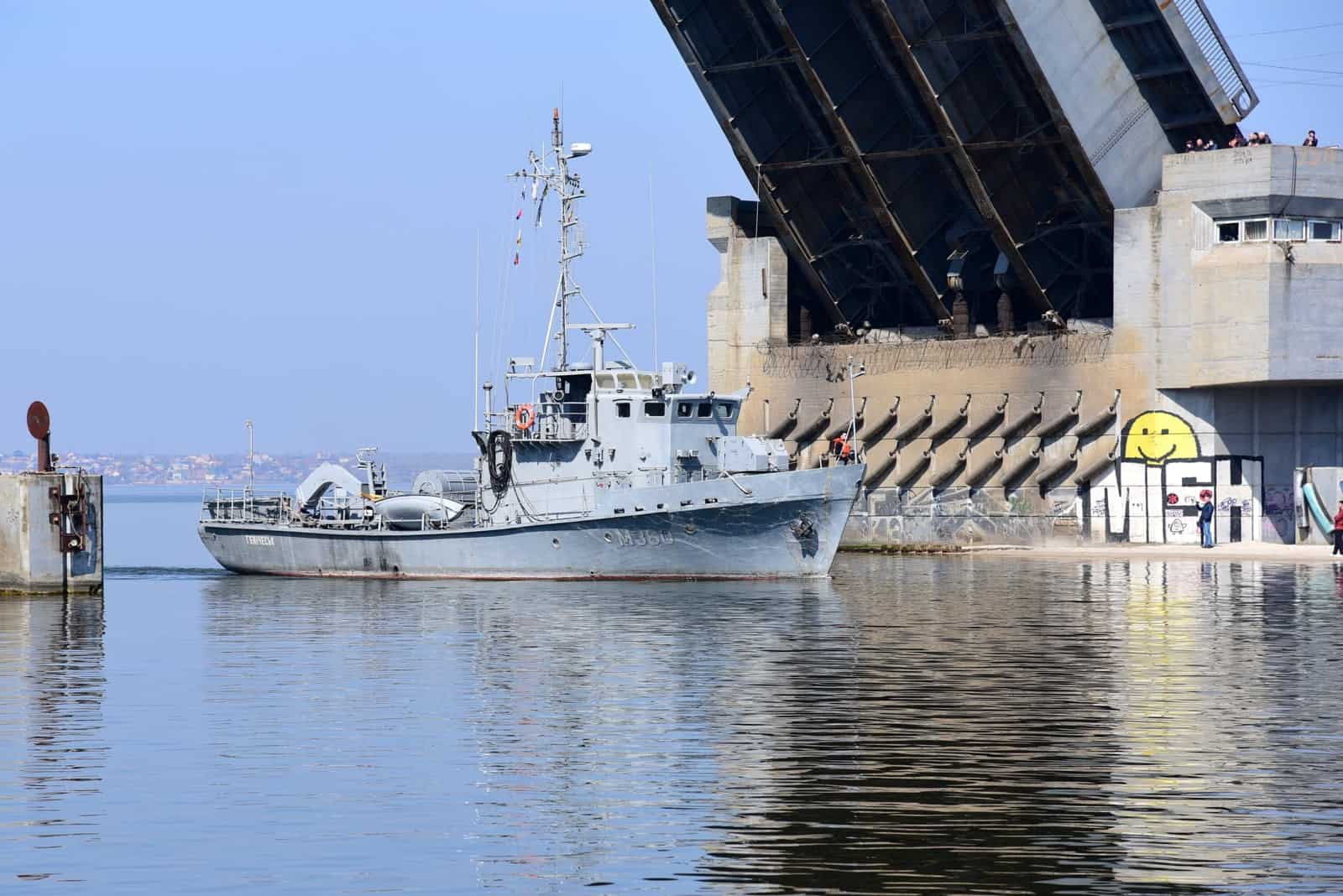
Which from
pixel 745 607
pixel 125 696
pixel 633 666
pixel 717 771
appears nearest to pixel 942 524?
pixel 745 607

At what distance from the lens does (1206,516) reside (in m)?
59.1

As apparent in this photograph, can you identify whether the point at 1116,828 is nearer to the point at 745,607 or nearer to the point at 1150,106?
the point at 745,607

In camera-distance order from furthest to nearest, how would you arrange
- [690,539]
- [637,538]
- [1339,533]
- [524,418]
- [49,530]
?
[1339,533] → [524,418] → [637,538] → [690,539] → [49,530]

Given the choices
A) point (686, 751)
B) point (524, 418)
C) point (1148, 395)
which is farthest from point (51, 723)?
point (1148, 395)

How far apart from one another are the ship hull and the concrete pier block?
10.8 m

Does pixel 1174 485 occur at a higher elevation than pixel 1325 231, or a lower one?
lower

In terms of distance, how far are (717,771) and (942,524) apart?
152 feet

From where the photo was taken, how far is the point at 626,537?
49.0 meters

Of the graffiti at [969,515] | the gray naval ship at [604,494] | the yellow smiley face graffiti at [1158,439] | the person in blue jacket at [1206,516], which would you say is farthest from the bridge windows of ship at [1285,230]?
the gray naval ship at [604,494]

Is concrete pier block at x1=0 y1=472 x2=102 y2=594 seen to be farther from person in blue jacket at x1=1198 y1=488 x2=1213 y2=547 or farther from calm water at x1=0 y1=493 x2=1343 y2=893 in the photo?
person in blue jacket at x1=1198 y1=488 x2=1213 y2=547

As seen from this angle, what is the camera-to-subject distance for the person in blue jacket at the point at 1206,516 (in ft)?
194

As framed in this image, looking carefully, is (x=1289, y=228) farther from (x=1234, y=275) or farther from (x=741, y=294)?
(x=741, y=294)

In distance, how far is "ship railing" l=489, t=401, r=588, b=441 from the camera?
5078 centimetres

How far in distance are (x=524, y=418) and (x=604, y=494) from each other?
3.29 metres
